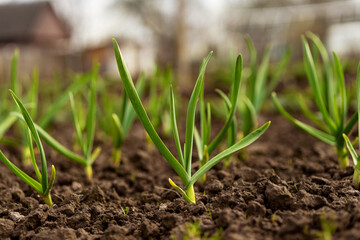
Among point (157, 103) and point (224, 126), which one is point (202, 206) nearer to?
point (224, 126)

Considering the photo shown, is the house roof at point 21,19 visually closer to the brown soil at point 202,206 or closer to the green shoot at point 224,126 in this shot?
the brown soil at point 202,206

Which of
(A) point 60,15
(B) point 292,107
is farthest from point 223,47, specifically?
(A) point 60,15

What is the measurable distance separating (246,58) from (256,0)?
815 cm

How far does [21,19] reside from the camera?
15.8 m

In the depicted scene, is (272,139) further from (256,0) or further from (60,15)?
(60,15)

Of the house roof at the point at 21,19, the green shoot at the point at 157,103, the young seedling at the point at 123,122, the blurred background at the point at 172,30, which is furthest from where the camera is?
the house roof at the point at 21,19

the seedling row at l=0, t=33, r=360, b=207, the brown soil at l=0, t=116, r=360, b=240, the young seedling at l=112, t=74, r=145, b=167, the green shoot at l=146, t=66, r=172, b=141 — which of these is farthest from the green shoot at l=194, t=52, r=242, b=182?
the green shoot at l=146, t=66, r=172, b=141

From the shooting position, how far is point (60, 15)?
1780cm

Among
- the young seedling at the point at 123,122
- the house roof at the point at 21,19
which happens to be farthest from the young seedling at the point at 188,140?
the house roof at the point at 21,19

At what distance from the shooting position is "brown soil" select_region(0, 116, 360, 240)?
824 mm

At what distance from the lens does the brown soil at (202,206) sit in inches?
32.4

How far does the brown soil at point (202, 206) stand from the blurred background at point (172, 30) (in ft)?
2.72

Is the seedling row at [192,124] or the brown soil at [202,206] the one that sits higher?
the seedling row at [192,124]

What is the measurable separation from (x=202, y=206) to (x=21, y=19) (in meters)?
17.1
